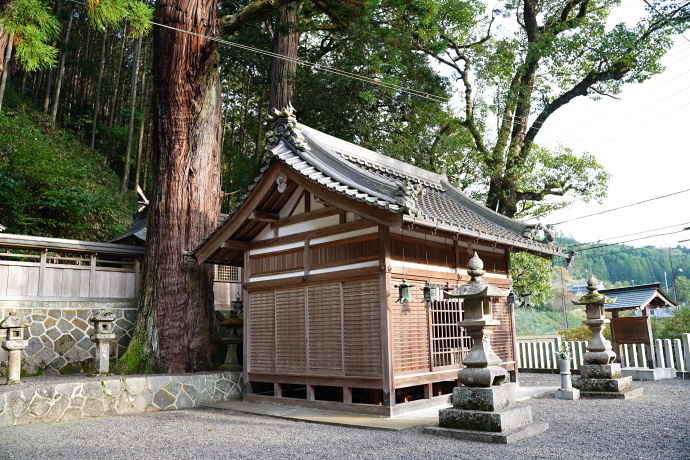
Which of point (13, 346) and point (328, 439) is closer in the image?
point (328, 439)

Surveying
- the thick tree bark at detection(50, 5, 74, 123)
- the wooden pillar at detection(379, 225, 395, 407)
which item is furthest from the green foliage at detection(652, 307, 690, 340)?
the thick tree bark at detection(50, 5, 74, 123)

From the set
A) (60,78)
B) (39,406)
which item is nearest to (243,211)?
(39,406)

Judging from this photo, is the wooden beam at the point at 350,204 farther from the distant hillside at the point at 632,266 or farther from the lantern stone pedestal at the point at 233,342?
the distant hillside at the point at 632,266

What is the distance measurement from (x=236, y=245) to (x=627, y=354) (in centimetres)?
1151

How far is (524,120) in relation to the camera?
64.0 ft

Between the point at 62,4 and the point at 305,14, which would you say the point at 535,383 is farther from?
the point at 62,4

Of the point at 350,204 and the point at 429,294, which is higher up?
the point at 350,204

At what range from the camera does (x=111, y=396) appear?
9188 millimetres

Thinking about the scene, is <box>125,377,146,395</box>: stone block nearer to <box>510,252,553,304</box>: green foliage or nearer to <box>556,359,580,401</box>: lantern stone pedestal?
<box>556,359,580,401</box>: lantern stone pedestal

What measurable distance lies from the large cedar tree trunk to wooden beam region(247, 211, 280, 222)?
Result: 2.73m

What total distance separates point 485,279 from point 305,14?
12.0 m

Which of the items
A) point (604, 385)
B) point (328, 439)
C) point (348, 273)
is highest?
point (348, 273)

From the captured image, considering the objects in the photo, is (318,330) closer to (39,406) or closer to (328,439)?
(328,439)

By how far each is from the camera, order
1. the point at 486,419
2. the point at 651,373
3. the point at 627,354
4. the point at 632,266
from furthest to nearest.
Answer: the point at 632,266
the point at 627,354
the point at 651,373
the point at 486,419
